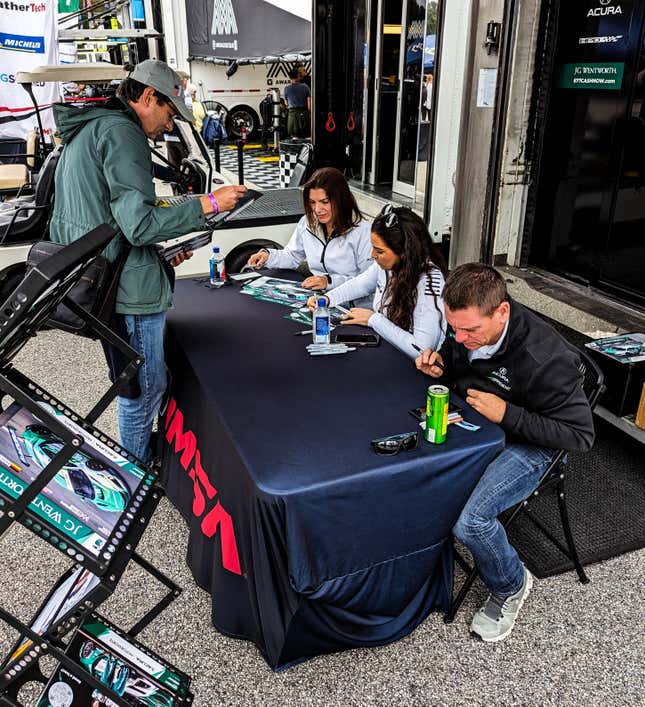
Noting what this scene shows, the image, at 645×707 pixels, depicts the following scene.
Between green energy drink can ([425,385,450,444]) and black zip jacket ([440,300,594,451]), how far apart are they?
0.78ft

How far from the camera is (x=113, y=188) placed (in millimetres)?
2133

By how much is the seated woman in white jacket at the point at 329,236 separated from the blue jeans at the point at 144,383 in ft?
3.26

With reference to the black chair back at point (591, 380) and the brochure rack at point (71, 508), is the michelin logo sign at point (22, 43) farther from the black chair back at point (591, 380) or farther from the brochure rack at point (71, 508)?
the black chair back at point (591, 380)

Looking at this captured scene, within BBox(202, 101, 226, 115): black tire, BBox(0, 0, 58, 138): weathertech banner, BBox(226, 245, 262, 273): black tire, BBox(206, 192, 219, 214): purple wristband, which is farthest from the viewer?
BBox(202, 101, 226, 115): black tire

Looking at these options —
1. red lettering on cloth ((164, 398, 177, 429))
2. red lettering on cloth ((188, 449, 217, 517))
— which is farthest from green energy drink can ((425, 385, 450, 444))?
red lettering on cloth ((164, 398, 177, 429))

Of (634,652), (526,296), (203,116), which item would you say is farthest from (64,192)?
(203,116)

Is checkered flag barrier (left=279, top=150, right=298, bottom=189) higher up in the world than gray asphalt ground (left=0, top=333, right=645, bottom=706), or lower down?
higher up

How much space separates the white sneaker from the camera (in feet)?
6.70

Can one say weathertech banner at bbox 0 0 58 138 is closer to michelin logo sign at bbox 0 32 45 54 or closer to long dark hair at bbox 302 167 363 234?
michelin logo sign at bbox 0 32 45 54

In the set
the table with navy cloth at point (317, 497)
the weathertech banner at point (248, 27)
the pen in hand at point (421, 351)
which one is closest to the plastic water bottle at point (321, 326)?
the table with navy cloth at point (317, 497)

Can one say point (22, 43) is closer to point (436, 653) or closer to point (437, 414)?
point (437, 414)

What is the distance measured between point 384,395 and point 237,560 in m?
0.70

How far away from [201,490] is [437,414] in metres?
0.94

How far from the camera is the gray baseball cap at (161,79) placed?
7.23 ft
